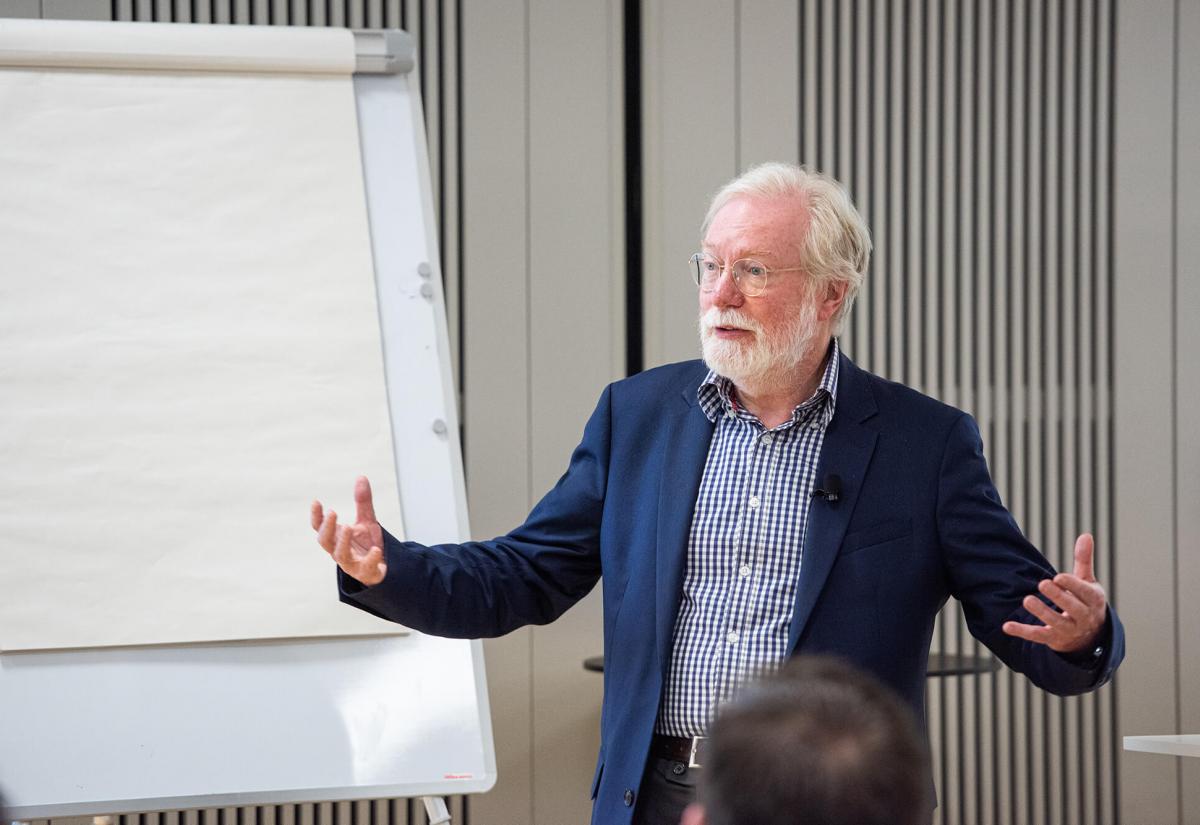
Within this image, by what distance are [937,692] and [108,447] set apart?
280 cm

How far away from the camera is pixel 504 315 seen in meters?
4.17

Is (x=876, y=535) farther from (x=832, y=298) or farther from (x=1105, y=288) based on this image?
(x=1105, y=288)

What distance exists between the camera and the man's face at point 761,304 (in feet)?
7.51

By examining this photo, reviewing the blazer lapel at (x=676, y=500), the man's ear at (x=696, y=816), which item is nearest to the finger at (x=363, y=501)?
the blazer lapel at (x=676, y=500)

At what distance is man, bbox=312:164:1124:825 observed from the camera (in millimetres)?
2113

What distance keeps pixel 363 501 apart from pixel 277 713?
3.15 feet

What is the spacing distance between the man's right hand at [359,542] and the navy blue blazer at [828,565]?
4 cm

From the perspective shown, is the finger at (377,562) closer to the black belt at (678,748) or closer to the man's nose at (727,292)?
the black belt at (678,748)

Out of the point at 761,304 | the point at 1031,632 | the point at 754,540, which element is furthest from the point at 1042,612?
the point at 761,304

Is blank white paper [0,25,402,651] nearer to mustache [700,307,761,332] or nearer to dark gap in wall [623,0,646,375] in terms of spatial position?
mustache [700,307,761,332]

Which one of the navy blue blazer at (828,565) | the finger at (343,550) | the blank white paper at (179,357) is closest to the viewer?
the finger at (343,550)

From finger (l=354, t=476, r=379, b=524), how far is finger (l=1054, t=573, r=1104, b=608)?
105cm

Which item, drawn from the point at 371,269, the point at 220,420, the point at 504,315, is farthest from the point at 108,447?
the point at 504,315

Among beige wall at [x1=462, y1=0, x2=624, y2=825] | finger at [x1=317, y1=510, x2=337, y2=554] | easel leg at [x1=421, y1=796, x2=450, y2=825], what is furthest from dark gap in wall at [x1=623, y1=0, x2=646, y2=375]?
finger at [x1=317, y1=510, x2=337, y2=554]
